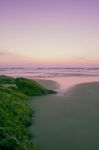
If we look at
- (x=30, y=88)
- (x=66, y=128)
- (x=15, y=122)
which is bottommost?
(x=66, y=128)

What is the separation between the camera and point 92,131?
5.55 m

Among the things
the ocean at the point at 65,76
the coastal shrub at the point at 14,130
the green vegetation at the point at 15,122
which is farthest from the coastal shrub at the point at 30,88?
the coastal shrub at the point at 14,130

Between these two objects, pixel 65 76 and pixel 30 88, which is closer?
pixel 30 88

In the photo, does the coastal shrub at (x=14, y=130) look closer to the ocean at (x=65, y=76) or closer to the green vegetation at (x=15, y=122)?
the green vegetation at (x=15, y=122)

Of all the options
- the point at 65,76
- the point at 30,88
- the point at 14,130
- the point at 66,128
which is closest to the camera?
the point at 14,130

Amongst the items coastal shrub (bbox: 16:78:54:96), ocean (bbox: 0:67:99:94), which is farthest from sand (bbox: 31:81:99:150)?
ocean (bbox: 0:67:99:94)

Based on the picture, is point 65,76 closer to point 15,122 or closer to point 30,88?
point 30,88

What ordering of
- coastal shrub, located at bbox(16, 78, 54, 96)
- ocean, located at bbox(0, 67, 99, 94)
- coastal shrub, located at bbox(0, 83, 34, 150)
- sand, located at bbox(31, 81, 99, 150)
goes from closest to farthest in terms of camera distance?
coastal shrub, located at bbox(0, 83, 34, 150) < sand, located at bbox(31, 81, 99, 150) < coastal shrub, located at bbox(16, 78, 54, 96) < ocean, located at bbox(0, 67, 99, 94)

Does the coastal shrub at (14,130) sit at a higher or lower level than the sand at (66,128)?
higher

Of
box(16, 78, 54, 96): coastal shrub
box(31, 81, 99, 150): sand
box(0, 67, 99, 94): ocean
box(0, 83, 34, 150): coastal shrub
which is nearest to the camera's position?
box(0, 83, 34, 150): coastal shrub

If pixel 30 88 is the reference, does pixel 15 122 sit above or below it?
below

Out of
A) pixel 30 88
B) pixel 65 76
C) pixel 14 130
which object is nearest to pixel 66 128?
pixel 14 130

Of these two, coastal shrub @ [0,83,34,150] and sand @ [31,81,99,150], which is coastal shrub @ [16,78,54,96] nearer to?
sand @ [31,81,99,150]

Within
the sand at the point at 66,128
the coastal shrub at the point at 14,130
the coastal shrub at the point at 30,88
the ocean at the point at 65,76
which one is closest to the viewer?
the coastal shrub at the point at 14,130
